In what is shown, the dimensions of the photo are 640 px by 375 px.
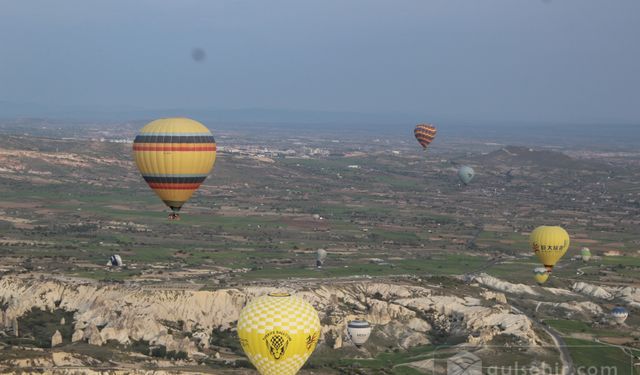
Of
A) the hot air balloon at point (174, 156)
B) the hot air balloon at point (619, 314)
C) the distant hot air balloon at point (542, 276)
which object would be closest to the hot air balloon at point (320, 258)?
the distant hot air balloon at point (542, 276)

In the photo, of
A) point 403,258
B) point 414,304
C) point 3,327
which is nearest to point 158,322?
point 3,327

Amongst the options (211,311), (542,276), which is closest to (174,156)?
(211,311)

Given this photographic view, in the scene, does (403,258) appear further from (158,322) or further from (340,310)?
(158,322)

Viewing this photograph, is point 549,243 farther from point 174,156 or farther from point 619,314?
point 174,156

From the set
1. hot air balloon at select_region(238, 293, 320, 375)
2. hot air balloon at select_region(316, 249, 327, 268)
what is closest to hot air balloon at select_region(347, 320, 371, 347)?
hot air balloon at select_region(238, 293, 320, 375)

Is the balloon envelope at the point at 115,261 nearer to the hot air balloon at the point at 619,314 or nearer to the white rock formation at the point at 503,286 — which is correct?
the white rock formation at the point at 503,286

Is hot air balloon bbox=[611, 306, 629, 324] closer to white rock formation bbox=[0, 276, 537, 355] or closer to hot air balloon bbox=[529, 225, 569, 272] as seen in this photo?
hot air balloon bbox=[529, 225, 569, 272]
